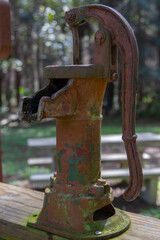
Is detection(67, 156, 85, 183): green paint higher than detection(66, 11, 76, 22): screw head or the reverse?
the reverse

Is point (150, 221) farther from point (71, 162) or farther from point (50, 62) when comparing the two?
point (50, 62)

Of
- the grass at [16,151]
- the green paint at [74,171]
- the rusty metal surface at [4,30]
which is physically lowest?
the grass at [16,151]

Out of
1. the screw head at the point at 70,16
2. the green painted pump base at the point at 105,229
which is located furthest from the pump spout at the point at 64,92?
the green painted pump base at the point at 105,229

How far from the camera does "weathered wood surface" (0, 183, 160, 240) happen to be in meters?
1.29

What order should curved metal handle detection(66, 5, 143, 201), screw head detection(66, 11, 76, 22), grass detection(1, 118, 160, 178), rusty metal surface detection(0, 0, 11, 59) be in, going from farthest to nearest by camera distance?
grass detection(1, 118, 160, 178), rusty metal surface detection(0, 0, 11, 59), screw head detection(66, 11, 76, 22), curved metal handle detection(66, 5, 143, 201)

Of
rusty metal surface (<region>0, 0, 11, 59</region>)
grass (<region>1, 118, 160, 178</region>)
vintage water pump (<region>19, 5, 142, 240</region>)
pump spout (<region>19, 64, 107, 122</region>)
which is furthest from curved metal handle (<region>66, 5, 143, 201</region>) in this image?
grass (<region>1, 118, 160, 178</region>)

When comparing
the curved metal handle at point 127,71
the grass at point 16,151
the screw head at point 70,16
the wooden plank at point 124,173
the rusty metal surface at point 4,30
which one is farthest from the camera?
the grass at point 16,151

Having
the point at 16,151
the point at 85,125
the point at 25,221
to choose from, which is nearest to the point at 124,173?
the point at 25,221

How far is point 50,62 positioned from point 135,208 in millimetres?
8273

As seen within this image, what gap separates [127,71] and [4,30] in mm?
A: 829

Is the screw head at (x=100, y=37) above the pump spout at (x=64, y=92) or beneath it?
above

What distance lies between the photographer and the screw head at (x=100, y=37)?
1.23 metres

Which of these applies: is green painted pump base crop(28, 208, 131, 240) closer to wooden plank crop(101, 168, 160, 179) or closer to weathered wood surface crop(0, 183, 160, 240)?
weathered wood surface crop(0, 183, 160, 240)

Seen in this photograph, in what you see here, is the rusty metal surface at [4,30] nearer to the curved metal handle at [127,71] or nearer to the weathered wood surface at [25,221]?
the curved metal handle at [127,71]
